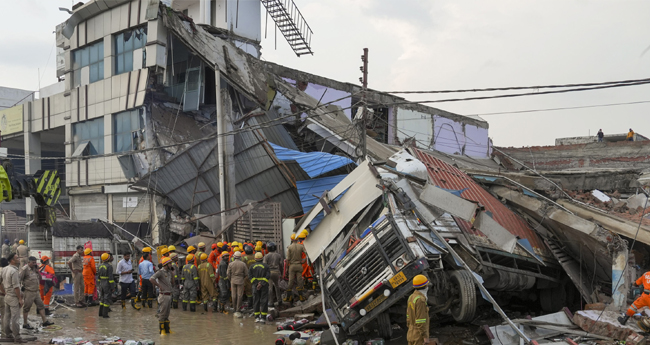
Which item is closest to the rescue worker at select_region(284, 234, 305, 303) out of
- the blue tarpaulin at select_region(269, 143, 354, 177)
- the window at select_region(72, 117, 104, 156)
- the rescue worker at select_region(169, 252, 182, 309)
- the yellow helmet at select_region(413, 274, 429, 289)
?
the rescue worker at select_region(169, 252, 182, 309)

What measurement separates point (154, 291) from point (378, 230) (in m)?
8.44

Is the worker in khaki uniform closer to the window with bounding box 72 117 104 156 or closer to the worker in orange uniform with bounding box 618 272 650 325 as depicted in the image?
the window with bounding box 72 117 104 156

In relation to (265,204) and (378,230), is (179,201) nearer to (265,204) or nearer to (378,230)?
(265,204)

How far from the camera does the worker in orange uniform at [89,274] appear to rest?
45.8ft

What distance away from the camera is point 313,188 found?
16.6 meters

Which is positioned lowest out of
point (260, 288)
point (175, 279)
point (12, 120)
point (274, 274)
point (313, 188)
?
point (175, 279)

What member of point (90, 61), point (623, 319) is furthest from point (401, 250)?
point (90, 61)

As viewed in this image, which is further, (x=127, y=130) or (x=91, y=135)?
(x=91, y=135)

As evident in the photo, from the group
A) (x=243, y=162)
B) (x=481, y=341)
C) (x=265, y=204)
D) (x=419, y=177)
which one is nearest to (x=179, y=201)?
(x=243, y=162)

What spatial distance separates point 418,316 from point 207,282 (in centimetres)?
736

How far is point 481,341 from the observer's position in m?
9.30

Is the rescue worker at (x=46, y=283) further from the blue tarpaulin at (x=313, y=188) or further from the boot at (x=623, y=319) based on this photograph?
the boot at (x=623, y=319)

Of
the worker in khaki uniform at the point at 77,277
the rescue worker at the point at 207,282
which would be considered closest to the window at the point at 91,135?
the worker in khaki uniform at the point at 77,277

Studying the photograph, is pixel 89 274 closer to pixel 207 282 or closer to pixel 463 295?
pixel 207 282
